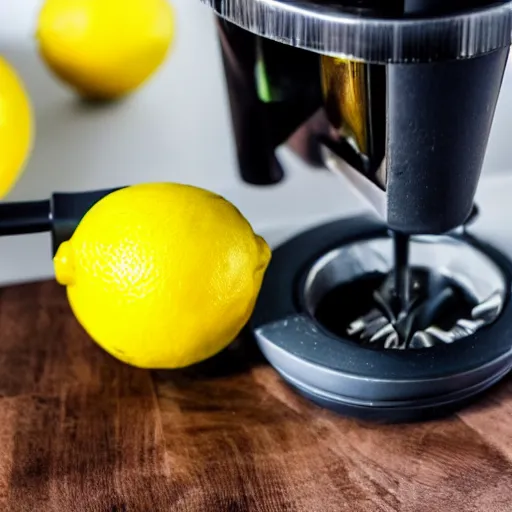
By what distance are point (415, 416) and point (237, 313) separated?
0.43ft

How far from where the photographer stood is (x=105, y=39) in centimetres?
80

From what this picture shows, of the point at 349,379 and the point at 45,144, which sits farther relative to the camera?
the point at 45,144

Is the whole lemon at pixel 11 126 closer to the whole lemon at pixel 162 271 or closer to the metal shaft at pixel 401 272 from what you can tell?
the whole lemon at pixel 162 271

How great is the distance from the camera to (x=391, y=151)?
0.49m

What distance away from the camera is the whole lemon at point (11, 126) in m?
0.69

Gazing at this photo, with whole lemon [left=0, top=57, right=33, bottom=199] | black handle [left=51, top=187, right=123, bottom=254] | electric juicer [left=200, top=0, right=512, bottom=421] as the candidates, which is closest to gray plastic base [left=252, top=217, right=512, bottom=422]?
electric juicer [left=200, top=0, right=512, bottom=421]

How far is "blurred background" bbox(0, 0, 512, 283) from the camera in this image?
2.64ft

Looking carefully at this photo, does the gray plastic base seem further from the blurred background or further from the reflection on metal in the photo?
the blurred background

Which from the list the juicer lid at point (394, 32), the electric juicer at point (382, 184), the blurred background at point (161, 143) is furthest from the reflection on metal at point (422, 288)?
the juicer lid at point (394, 32)

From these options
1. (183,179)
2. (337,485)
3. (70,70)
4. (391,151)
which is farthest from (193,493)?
(70,70)

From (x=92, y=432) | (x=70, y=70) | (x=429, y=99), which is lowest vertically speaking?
(x=92, y=432)

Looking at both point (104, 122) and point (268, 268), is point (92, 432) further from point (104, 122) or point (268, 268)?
point (104, 122)

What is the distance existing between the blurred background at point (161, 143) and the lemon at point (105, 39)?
5cm

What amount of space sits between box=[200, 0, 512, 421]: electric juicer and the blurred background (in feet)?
0.25
